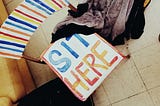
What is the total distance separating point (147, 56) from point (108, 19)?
51 cm

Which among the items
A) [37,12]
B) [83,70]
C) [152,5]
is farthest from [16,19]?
[152,5]

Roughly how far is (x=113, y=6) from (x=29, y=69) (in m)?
1.12

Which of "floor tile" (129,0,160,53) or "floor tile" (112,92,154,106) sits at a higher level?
"floor tile" (129,0,160,53)

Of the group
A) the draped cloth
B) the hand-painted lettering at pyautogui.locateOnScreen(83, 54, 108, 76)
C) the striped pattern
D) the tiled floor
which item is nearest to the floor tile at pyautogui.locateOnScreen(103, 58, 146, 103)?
the tiled floor

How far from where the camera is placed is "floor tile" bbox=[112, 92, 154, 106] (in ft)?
6.60

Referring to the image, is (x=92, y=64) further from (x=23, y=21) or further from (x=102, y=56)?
(x=23, y=21)

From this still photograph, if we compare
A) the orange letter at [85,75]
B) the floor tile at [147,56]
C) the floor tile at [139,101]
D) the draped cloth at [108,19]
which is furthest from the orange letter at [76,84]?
the floor tile at [147,56]

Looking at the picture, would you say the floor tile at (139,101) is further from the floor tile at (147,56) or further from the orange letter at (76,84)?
the orange letter at (76,84)

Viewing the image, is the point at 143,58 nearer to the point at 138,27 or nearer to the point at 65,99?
the point at 138,27

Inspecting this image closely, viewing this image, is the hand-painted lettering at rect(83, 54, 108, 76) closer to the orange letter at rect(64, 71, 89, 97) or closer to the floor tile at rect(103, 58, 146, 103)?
the orange letter at rect(64, 71, 89, 97)

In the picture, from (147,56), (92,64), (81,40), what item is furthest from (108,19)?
(147,56)

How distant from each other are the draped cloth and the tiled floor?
0.37 meters

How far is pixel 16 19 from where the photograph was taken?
172 cm

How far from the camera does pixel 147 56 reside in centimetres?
216
